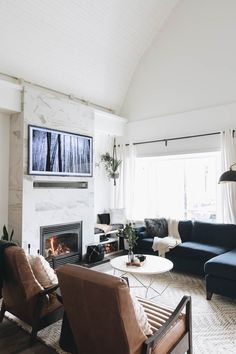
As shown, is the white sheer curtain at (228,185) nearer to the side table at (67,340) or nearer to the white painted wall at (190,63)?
the white painted wall at (190,63)

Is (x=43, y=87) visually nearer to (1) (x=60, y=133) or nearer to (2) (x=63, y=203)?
(1) (x=60, y=133)

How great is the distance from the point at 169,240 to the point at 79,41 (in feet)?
12.7

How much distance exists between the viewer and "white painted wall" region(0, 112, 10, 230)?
14.3ft

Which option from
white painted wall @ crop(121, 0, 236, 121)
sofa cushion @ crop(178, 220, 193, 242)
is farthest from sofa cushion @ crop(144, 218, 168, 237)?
white painted wall @ crop(121, 0, 236, 121)

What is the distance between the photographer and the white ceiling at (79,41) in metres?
4.06

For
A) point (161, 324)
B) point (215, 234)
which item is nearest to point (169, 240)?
point (215, 234)

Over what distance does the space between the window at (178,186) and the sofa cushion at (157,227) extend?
1.93 feet

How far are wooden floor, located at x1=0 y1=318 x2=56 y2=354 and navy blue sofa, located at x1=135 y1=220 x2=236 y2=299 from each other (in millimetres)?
2118

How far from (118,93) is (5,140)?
2.92 meters

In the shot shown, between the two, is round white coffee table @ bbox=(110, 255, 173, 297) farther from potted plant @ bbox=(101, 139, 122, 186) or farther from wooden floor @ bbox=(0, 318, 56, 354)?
potted plant @ bbox=(101, 139, 122, 186)

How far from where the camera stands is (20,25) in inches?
158

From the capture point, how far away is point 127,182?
6.23 metres

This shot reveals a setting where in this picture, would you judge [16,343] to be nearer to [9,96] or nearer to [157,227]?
[157,227]

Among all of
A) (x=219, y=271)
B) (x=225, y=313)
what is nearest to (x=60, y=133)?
(x=219, y=271)
